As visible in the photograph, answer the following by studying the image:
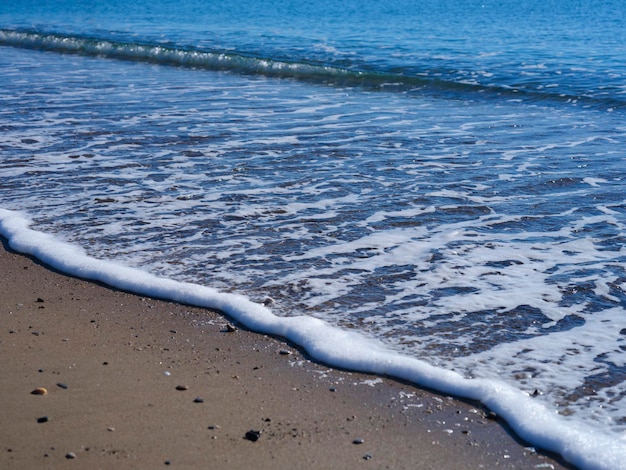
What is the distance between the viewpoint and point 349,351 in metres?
3.99

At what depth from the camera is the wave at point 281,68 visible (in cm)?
1309

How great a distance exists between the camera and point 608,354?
400 centimetres

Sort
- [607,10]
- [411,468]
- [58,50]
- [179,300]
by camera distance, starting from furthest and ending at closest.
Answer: [607,10] → [58,50] → [179,300] → [411,468]

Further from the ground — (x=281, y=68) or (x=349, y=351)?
(x=281, y=68)

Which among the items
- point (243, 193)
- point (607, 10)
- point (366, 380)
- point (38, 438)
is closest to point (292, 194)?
point (243, 193)

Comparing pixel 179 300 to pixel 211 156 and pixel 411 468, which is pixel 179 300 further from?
pixel 211 156

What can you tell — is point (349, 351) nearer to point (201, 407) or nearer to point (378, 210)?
point (201, 407)

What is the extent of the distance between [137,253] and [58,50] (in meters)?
17.4

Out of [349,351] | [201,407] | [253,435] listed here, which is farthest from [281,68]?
[253,435]

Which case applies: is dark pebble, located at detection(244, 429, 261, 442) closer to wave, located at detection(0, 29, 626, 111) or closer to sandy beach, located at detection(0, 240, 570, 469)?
sandy beach, located at detection(0, 240, 570, 469)

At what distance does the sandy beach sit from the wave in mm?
9062

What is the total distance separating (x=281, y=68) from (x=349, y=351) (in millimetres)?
13120

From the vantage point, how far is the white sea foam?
3.22m

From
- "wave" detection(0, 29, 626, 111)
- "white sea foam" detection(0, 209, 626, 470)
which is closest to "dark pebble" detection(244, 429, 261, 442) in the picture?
"white sea foam" detection(0, 209, 626, 470)
